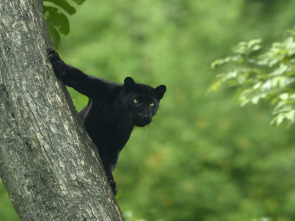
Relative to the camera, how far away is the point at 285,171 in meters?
10.9

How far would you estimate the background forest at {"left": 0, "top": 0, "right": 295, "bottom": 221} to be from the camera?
11133mm

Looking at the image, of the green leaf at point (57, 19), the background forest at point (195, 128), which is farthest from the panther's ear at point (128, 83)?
the background forest at point (195, 128)

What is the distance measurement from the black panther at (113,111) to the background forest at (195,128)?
23.4ft

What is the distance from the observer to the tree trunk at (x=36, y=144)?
7.66 feet

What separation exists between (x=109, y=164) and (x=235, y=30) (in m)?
9.31

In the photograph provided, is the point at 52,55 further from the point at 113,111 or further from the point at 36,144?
the point at 113,111

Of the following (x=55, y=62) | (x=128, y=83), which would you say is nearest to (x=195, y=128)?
(x=128, y=83)

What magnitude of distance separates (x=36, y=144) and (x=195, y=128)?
31.0 feet

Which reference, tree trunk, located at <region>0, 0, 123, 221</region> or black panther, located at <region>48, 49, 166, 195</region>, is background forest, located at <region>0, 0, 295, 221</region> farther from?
tree trunk, located at <region>0, 0, 123, 221</region>

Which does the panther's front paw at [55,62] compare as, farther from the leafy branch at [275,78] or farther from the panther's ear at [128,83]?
the leafy branch at [275,78]

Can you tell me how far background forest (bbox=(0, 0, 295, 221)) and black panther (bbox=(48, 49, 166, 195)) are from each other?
23.4 feet

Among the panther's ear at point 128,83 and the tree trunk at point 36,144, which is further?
the panther's ear at point 128,83

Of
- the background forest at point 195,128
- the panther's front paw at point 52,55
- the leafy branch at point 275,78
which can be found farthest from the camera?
the background forest at point 195,128

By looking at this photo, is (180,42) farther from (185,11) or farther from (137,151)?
(137,151)
